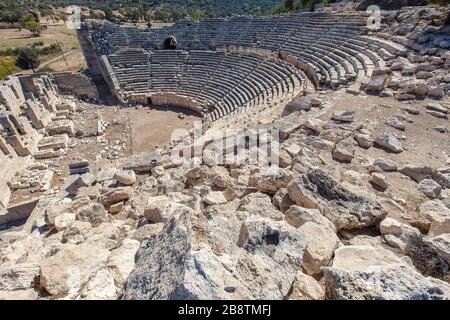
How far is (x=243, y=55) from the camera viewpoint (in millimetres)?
20516

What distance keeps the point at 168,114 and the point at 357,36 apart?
1315 centimetres

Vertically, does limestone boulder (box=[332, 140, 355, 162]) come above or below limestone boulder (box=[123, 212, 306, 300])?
below

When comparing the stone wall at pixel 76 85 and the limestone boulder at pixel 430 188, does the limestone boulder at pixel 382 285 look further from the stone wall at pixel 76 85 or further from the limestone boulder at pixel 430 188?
the stone wall at pixel 76 85

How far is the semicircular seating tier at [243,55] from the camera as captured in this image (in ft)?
42.1

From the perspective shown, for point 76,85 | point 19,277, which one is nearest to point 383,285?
point 19,277

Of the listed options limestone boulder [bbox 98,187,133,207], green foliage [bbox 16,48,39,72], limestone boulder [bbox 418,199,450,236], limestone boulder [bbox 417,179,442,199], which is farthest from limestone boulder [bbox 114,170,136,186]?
green foliage [bbox 16,48,39,72]

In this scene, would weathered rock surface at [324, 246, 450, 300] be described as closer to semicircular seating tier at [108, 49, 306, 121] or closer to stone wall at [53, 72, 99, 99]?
semicircular seating tier at [108, 49, 306, 121]

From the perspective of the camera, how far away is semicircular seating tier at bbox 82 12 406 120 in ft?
42.1

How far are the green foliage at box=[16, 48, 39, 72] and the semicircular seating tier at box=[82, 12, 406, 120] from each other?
12.3m

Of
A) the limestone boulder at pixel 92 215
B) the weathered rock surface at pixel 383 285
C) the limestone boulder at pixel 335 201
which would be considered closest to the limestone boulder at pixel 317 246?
the weathered rock surface at pixel 383 285

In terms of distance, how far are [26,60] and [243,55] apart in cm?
2640

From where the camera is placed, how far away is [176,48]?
24125 millimetres
